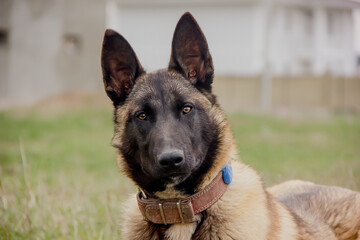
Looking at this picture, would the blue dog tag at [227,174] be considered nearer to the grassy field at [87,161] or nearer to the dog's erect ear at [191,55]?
the dog's erect ear at [191,55]

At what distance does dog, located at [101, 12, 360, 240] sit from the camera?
9.21 feet

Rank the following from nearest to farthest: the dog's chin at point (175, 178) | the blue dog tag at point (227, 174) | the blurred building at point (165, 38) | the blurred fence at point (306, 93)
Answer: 1. the dog's chin at point (175, 178)
2. the blue dog tag at point (227, 174)
3. the blurred building at point (165, 38)
4. the blurred fence at point (306, 93)

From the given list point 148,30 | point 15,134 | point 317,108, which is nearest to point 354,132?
point 317,108

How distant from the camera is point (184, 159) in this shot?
2.76 meters

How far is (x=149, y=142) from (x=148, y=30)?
23.5 m

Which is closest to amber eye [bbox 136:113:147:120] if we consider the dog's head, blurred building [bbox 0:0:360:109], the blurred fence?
the dog's head

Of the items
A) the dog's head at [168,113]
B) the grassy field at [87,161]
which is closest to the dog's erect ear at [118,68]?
the dog's head at [168,113]

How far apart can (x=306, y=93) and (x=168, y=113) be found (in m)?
17.6

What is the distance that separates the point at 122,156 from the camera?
10.6 feet

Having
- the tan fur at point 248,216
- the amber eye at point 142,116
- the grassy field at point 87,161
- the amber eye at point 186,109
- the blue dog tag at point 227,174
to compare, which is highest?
the amber eye at point 186,109

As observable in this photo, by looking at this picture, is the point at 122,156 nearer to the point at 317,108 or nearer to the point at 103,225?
the point at 103,225

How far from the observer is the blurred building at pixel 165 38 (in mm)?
17938

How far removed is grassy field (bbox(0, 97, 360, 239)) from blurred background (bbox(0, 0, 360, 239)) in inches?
0.9

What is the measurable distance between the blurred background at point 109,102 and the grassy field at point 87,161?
2 centimetres
